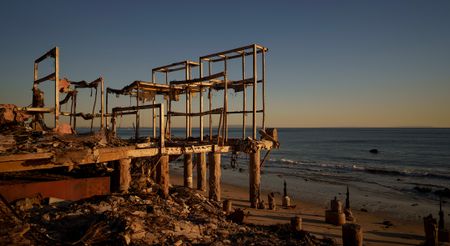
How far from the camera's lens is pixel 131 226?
6.84 m

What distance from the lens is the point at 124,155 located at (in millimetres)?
9922

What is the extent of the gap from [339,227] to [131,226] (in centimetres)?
968

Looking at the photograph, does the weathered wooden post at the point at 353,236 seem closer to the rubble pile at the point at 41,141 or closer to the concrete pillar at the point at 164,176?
the concrete pillar at the point at 164,176

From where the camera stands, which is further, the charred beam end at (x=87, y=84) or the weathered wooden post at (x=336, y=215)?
the charred beam end at (x=87, y=84)

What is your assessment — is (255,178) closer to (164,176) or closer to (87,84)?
(164,176)

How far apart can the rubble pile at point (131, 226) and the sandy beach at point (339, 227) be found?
416 cm

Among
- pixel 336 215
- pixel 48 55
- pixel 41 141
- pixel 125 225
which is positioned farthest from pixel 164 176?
pixel 336 215

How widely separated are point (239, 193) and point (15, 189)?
1444 centimetres

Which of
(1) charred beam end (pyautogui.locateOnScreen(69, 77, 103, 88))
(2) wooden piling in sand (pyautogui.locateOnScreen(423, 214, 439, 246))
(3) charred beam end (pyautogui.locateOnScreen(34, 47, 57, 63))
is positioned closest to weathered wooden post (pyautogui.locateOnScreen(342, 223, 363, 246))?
(2) wooden piling in sand (pyautogui.locateOnScreen(423, 214, 439, 246))

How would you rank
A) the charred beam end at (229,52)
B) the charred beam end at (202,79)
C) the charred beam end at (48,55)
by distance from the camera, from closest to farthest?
1. the charred beam end at (48,55)
2. the charred beam end at (202,79)
3. the charred beam end at (229,52)

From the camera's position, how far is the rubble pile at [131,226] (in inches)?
252

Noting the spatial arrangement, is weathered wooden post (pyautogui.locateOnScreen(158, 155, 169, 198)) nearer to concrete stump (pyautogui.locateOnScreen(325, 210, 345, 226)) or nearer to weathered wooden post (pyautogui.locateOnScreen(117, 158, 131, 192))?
weathered wooden post (pyautogui.locateOnScreen(117, 158, 131, 192))

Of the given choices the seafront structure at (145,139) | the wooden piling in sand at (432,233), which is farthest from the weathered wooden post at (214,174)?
the wooden piling in sand at (432,233)

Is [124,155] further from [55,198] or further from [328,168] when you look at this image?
[328,168]
